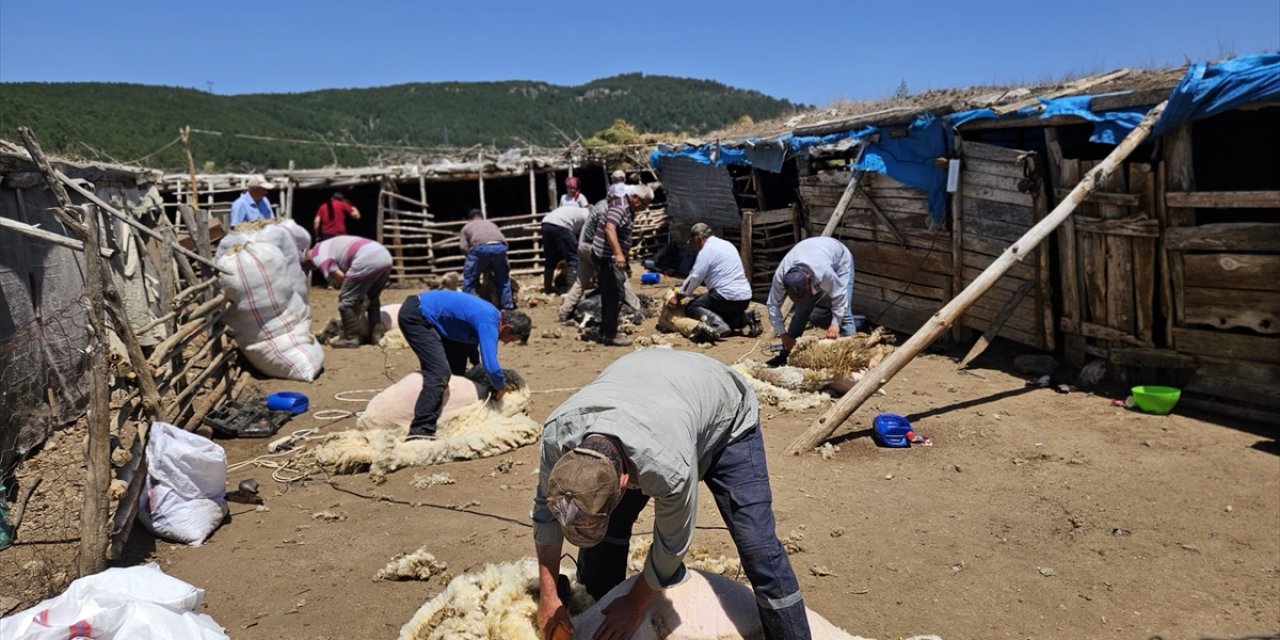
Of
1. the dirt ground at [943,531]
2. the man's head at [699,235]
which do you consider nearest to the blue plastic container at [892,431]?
the dirt ground at [943,531]

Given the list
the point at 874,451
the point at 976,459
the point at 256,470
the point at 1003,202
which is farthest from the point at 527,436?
the point at 1003,202

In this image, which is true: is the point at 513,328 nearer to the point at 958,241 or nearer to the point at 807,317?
the point at 807,317

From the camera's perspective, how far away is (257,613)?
378 centimetres

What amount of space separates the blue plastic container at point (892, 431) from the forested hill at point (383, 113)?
19.5 m

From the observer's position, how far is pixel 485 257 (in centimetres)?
1032

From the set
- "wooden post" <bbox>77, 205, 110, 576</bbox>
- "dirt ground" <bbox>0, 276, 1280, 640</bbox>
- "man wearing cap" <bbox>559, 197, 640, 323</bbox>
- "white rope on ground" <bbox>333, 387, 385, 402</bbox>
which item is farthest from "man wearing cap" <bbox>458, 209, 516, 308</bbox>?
"wooden post" <bbox>77, 205, 110, 576</bbox>

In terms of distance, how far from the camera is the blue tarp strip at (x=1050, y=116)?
5.45 m

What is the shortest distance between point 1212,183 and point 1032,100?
152 cm

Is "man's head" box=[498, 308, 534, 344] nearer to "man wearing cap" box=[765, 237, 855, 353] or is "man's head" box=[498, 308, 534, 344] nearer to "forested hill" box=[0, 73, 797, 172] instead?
"man wearing cap" box=[765, 237, 855, 353]

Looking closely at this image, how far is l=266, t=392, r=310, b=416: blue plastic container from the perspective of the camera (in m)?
7.07

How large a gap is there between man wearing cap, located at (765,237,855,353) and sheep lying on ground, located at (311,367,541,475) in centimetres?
238

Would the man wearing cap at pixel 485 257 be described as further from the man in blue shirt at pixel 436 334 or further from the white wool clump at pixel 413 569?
the white wool clump at pixel 413 569

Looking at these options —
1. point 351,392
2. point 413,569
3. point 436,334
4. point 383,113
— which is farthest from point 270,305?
point 383,113

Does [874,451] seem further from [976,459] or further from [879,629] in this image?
[879,629]
